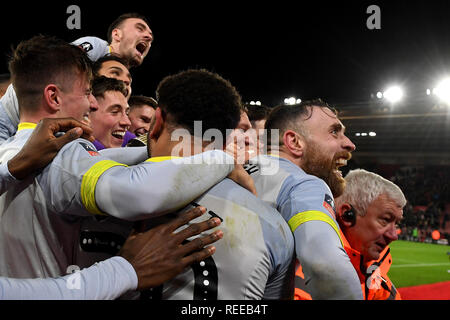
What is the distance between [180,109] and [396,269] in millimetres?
12913

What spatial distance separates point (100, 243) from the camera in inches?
55.7

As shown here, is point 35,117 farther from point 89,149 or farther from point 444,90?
point 444,90

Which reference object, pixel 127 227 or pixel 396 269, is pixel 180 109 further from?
pixel 396 269

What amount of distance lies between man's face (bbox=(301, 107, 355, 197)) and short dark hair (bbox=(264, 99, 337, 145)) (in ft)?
0.16

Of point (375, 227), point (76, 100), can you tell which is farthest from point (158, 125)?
point (375, 227)

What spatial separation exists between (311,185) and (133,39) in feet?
10.0

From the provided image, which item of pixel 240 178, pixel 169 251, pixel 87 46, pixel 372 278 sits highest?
pixel 87 46

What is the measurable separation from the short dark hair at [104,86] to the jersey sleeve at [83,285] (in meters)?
2.21

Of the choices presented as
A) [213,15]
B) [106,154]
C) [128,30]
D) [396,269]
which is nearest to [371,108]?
[396,269]

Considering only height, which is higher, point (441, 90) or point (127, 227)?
point (441, 90)

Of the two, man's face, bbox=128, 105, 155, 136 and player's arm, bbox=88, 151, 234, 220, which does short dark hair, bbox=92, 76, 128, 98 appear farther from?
player's arm, bbox=88, 151, 234, 220

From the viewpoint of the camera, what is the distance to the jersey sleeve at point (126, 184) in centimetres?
118

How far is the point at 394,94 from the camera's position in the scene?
22359mm

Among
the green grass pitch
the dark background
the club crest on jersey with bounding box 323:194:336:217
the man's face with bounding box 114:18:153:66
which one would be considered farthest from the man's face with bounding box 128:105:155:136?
the green grass pitch
